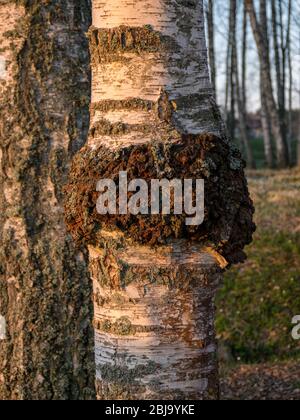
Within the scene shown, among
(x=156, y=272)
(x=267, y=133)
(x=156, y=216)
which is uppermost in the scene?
(x=267, y=133)

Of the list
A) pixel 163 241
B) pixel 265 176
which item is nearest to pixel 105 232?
pixel 163 241

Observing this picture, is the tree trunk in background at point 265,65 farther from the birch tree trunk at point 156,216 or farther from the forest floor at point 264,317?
the birch tree trunk at point 156,216

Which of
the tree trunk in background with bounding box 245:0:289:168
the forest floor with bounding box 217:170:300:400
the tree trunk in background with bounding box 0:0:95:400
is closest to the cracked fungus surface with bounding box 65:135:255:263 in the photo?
the tree trunk in background with bounding box 0:0:95:400

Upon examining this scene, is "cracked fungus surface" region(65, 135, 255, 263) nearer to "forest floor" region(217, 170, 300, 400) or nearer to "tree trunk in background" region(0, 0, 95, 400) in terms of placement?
"tree trunk in background" region(0, 0, 95, 400)

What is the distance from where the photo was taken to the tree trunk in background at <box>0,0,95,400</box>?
446 centimetres

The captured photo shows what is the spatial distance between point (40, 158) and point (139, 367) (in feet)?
6.88

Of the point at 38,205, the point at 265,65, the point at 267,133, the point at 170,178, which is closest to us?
the point at 170,178

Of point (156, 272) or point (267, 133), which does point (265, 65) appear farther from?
point (156, 272)

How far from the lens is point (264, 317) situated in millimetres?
9320

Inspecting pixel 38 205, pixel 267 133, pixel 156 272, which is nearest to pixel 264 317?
pixel 38 205

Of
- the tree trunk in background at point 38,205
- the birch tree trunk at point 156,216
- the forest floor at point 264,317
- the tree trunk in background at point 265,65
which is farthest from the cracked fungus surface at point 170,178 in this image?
the tree trunk in background at point 265,65

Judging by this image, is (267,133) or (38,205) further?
(267,133)

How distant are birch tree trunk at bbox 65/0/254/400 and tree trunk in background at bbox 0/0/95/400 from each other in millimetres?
1708

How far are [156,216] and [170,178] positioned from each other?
0.15 m
